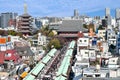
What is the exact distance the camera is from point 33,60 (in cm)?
2644

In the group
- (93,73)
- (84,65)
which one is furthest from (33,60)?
(93,73)

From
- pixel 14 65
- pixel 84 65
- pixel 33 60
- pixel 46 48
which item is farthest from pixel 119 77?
pixel 46 48

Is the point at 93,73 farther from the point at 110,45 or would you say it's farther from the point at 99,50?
the point at 110,45

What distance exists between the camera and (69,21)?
3988cm

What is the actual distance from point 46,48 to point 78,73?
A: 16.1 meters

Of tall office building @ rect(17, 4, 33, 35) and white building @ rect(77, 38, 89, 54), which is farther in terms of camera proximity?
tall office building @ rect(17, 4, 33, 35)

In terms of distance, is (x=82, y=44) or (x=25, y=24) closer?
(x=82, y=44)

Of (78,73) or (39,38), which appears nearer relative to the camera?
(78,73)

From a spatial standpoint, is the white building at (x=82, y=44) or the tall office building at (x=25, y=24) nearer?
the white building at (x=82, y=44)

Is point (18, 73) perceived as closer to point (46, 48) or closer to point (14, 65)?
point (14, 65)

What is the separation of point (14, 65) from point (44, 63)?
2582 mm

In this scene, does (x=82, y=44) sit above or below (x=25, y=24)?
below

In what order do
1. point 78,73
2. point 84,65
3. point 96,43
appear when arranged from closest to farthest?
point 78,73
point 84,65
point 96,43

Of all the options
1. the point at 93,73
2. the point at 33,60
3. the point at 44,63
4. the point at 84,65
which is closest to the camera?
the point at 93,73
